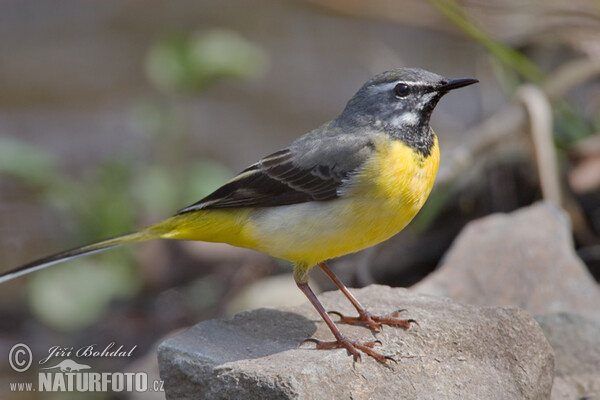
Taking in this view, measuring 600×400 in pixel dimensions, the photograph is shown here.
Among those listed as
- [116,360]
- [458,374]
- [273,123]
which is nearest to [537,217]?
[458,374]

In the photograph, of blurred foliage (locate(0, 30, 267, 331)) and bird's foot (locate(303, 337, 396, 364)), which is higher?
blurred foliage (locate(0, 30, 267, 331))

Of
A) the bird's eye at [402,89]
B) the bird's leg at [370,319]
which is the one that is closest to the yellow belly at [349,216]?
the bird's eye at [402,89]

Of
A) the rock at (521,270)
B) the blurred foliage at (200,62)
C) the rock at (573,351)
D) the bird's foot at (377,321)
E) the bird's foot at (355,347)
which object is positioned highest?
the blurred foliage at (200,62)

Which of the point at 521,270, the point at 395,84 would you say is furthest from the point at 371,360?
the point at 521,270

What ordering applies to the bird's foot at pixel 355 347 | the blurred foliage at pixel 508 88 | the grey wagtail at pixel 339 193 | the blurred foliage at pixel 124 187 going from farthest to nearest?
1. the blurred foliage at pixel 124 187
2. the blurred foliage at pixel 508 88
3. the grey wagtail at pixel 339 193
4. the bird's foot at pixel 355 347

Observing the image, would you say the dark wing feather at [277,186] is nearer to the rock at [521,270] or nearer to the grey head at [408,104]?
the grey head at [408,104]

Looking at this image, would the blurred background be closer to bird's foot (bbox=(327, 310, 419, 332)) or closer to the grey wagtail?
bird's foot (bbox=(327, 310, 419, 332))

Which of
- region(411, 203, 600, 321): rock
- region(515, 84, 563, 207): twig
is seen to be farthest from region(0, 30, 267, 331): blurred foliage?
region(411, 203, 600, 321): rock
